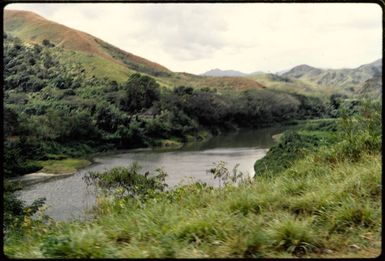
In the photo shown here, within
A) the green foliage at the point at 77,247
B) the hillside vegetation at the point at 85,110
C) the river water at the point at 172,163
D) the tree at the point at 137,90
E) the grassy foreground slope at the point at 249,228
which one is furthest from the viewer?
the hillside vegetation at the point at 85,110

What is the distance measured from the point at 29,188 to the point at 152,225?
73.4 ft

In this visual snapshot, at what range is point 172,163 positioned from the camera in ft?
87.3

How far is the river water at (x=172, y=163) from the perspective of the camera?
18625 mm

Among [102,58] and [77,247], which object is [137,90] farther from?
[77,247]

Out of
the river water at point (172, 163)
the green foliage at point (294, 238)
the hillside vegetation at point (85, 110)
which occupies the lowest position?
the river water at point (172, 163)

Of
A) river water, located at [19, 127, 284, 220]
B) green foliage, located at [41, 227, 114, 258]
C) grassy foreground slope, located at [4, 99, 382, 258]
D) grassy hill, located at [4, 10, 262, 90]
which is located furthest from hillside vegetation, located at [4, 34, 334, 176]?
green foliage, located at [41, 227, 114, 258]

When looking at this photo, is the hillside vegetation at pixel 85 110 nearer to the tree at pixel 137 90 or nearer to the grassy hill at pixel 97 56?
the tree at pixel 137 90

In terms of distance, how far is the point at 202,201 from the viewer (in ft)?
12.9

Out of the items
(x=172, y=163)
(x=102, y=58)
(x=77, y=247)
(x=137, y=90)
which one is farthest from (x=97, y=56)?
(x=77, y=247)

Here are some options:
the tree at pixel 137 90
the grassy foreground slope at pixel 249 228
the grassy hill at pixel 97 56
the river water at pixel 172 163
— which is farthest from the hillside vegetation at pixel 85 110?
the grassy foreground slope at pixel 249 228

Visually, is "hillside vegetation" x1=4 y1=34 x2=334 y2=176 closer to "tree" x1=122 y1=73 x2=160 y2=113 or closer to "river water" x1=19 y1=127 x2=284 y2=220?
"tree" x1=122 y1=73 x2=160 y2=113

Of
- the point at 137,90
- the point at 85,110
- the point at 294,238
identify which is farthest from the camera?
the point at 85,110

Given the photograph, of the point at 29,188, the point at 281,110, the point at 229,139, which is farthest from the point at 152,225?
the point at 281,110

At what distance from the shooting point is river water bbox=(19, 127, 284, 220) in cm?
1862
